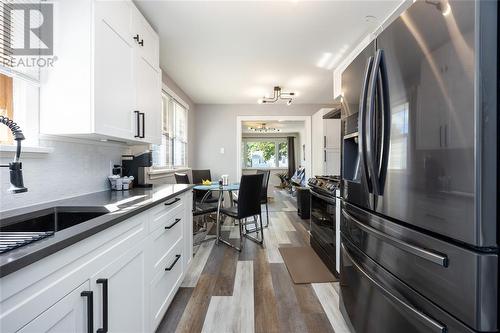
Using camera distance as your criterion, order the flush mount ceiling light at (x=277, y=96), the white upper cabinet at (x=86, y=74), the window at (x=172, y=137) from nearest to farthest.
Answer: the white upper cabinet at (x=86, y=74) → the window at (x=172, y=137) → the flush mount ceiling light at (x=277, y=96)

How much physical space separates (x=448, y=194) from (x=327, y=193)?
1660mm

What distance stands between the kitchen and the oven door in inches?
1.3

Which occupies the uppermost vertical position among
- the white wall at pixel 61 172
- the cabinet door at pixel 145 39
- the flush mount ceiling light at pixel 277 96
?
the flush mount ceiling light at pixel 277 96

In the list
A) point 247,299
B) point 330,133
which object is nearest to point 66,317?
point 247,299

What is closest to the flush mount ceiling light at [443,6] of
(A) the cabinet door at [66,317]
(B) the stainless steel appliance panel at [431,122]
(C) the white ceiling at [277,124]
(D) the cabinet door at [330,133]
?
(B) the stainless steel appliance panel at [431,122]

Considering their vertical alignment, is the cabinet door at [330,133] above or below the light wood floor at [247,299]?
above

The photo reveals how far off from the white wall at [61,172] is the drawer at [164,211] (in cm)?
56

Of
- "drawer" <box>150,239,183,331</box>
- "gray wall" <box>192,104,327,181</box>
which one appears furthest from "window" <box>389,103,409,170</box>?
"gray wall" <box>192,104,327,181</box>

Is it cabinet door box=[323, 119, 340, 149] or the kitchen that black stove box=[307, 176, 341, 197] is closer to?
the kitchen

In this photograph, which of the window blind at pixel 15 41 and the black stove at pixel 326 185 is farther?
the black stove at pixel 326 185

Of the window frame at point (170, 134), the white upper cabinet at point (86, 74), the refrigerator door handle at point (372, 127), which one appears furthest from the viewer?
the window frame at point (170, 134)

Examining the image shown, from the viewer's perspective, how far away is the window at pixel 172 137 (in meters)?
3.43

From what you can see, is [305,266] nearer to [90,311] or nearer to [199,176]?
[90,311]

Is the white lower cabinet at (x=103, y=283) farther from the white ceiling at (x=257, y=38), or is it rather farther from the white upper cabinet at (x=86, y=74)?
the white ceiling at (x=257, y=38)
